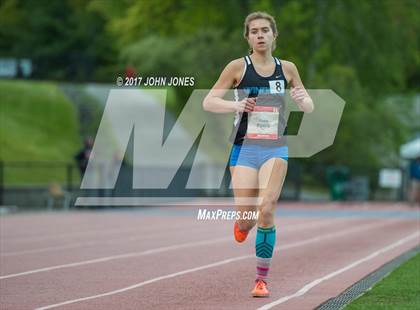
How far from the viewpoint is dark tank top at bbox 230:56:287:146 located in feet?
36.9

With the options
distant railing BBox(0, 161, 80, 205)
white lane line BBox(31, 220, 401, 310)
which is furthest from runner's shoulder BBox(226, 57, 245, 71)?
distant railing BBox(0, 161, 80, 205)

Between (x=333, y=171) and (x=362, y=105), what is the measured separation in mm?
7733

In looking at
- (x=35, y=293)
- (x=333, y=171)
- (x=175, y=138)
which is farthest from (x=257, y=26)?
(x=175, y=138)

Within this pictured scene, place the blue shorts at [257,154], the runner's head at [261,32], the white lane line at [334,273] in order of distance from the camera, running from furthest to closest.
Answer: the blue shorts at [257,154] < the runner's head at [261,32] < the white lane line at [334,273]

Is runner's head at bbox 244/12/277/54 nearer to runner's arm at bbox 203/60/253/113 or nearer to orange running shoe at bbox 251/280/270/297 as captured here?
runner's arm at bbox 203/60/253/113

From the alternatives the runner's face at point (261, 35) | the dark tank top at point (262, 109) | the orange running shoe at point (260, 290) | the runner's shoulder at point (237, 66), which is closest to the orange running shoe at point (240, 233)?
the orange running shoe at point (260, 290)

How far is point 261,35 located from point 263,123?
79 centimetres

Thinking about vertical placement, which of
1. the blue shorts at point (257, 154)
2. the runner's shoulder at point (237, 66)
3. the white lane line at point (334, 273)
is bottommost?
the white lane line at point (334, 273)

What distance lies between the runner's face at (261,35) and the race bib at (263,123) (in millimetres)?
545

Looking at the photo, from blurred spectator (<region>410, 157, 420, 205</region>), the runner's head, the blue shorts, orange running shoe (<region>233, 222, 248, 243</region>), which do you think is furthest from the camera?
blurred spectator (<region>410, 157, 420, 205</region>)

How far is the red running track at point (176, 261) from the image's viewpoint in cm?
1144

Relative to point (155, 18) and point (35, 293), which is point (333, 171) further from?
point (35, 293)

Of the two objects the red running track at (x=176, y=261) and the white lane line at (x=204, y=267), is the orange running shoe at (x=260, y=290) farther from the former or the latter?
the white lane line at (x=204, y=267)

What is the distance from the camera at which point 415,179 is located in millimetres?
36219
